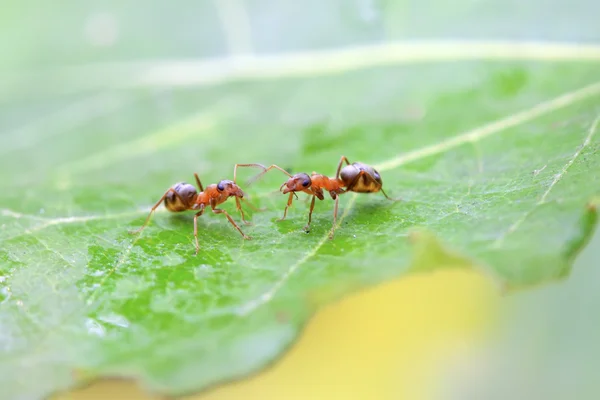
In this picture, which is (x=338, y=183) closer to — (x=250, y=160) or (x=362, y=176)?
(x=362, y=176)

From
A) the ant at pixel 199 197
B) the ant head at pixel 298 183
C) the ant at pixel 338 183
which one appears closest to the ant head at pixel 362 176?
the ant at pixel 338 183

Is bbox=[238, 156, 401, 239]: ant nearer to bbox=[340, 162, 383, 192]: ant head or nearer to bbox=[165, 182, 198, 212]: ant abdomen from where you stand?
bbox=[340, 162, 383, 192]: ant head

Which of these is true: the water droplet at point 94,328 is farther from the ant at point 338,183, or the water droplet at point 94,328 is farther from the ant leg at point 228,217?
the ant at point 338,183

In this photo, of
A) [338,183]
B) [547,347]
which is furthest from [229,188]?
[547,347]

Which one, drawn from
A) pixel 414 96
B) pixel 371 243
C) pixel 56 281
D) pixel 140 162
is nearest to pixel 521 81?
pixel 414 96

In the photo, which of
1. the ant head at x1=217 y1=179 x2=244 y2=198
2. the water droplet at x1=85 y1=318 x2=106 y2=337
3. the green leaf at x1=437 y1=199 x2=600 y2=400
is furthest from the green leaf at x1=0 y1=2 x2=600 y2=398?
the green leaf at x1=437 y1=199 x2=600 y2=400

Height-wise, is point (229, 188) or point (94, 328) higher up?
point (229, 188)

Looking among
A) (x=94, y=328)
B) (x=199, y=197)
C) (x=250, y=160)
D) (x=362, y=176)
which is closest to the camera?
(x=94, y=328)
